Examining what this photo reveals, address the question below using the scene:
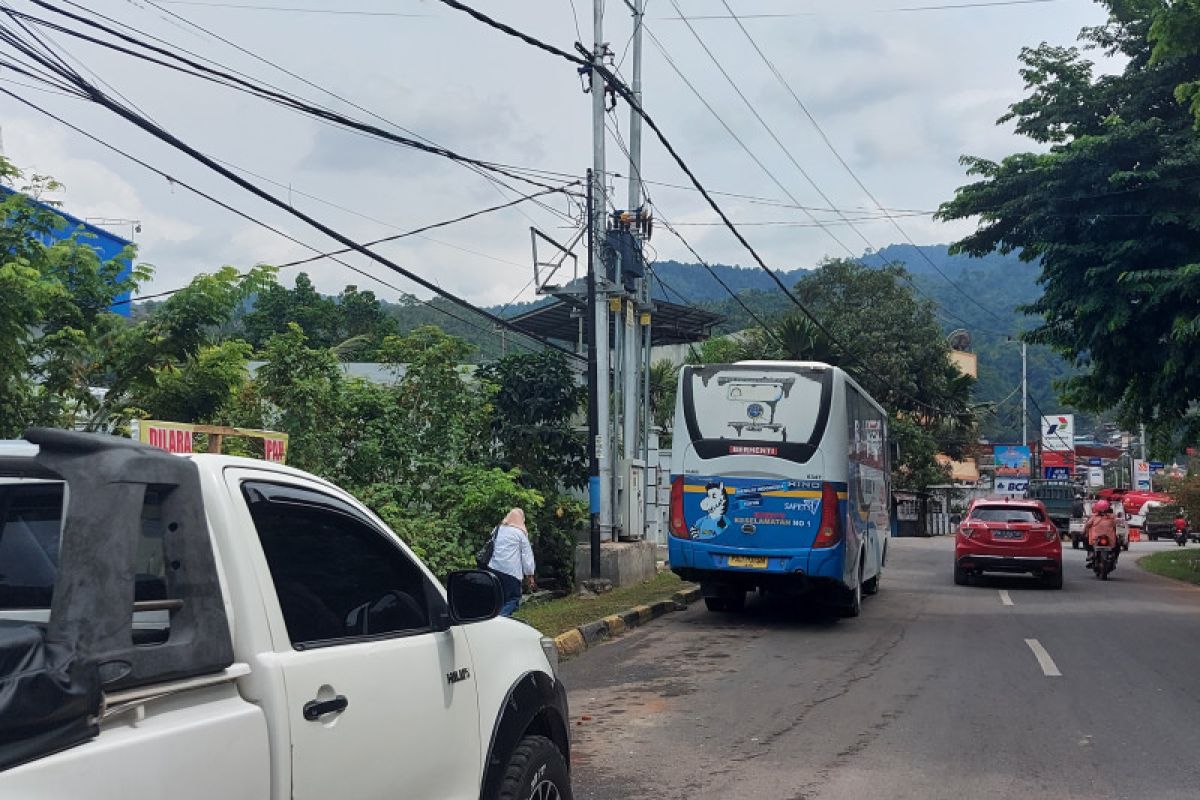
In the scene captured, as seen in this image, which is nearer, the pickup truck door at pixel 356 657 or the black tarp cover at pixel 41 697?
the black tarp cover at pixel 41 697

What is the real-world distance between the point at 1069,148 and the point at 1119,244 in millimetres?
2061

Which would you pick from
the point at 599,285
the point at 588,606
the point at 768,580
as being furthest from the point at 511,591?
the point at 599,285

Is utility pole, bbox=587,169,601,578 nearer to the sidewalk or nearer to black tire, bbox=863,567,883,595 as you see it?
the sidewalk

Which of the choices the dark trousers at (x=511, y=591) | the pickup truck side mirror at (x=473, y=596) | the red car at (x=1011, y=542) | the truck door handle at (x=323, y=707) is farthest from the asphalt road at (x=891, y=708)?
the red car at (x=1011, y=542)

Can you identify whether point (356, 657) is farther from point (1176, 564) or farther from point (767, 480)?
point (1176, 564)

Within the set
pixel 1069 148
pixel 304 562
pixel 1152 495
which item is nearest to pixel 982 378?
pixel 1152 495

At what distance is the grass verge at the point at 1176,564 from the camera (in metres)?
26.2

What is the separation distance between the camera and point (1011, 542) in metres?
21.0

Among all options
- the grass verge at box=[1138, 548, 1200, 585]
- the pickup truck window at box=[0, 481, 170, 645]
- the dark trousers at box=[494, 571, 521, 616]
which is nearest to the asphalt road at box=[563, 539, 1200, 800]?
the dark trousers at box=[494, 571, 521, 616]

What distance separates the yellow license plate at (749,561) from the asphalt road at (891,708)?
80 centimetres

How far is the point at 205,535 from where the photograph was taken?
9.04ft

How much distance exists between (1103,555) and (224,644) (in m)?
24.3

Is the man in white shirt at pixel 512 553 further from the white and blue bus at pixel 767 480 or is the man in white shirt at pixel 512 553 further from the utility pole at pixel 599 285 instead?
the utility pole at pixel 599 285

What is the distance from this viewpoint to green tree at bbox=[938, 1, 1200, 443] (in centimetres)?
1738
